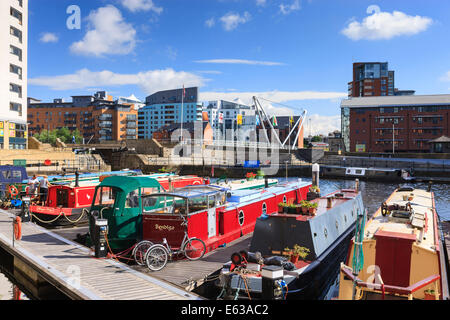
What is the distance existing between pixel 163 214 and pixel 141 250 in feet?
5.66

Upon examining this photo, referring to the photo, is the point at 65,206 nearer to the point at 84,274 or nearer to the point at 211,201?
the point at 211,201

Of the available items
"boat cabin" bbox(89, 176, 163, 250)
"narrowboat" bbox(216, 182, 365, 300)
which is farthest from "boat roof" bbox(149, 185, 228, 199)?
"narrowboat" bbox(216, 182, 365, 300)

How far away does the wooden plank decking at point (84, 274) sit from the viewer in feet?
35.9

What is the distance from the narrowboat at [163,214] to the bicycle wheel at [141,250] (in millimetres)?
810

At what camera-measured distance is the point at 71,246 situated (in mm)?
16531

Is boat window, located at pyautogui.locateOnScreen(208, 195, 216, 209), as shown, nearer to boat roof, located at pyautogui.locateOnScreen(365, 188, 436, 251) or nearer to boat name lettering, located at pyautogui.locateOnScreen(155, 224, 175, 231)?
boat name lettering, located at pyautogui.locateOnScreen(155, 224, 175, 231)

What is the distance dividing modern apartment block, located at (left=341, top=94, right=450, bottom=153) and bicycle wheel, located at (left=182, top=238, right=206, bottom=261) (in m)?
84.4

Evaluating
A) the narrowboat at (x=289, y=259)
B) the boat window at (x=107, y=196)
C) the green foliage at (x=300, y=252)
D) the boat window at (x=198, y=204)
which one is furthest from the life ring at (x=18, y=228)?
the green foliage at (x=300, y=252)

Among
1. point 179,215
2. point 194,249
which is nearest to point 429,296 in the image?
point 194,249

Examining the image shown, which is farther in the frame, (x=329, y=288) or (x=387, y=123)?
(x=387, y=123)

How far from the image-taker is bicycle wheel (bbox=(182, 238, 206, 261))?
50.7ft

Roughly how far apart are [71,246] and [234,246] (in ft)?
24.0

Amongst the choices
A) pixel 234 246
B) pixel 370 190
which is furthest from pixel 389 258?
pixel 370 190
